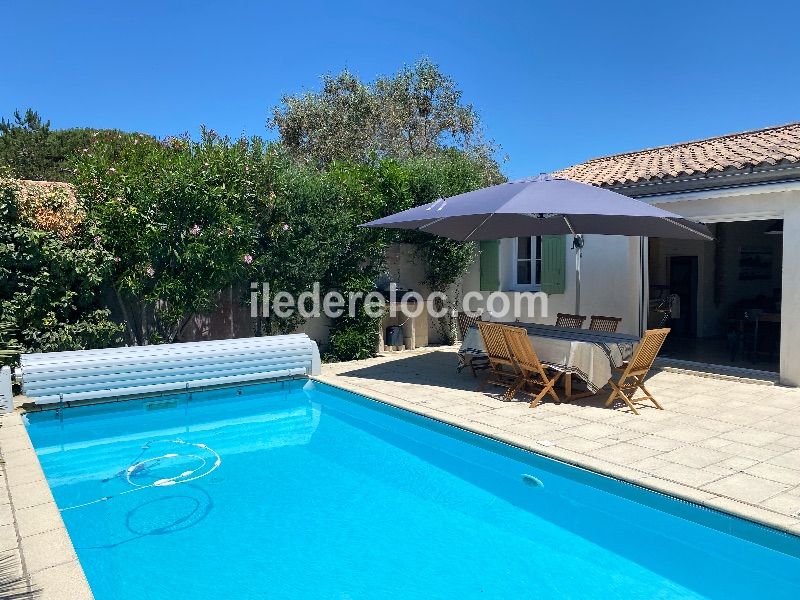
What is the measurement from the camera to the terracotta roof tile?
891 cm

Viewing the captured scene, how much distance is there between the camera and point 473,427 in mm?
6629

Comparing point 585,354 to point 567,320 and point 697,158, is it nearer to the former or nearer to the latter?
point 567,320

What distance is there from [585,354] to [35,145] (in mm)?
19323

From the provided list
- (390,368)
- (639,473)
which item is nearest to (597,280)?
(390,368)

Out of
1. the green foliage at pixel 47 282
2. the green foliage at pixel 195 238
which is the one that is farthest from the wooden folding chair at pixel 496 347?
the green foliage at pixel 47 282

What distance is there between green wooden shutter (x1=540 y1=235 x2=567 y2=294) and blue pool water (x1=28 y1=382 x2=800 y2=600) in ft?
19.8

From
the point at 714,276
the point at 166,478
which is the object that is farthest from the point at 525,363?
the point at 714,276

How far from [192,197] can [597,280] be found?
7818mm

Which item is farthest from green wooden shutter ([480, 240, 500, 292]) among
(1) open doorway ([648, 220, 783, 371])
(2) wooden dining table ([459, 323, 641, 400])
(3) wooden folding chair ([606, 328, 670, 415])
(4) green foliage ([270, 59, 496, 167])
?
(4) green foliage ([270, 59, 496, 167])

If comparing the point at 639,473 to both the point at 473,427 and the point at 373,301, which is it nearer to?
the point at 473,427

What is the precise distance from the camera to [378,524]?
5020 mm

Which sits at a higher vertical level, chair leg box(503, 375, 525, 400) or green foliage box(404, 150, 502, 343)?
green foliage box(404, 150, 502, 343)

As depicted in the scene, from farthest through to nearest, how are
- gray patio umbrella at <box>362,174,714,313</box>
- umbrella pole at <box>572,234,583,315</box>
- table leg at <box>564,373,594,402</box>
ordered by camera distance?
1. umbrella pole at <box>572,234,583,315</box>
2. table leg at <box>564,373,594,402</box>
3. gray patio umbrella at <box>362,174,714,313</box>

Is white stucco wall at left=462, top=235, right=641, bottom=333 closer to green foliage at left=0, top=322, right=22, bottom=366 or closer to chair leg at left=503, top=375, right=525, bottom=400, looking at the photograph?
chair leg at left=503, top=375, right=525, bottom=400
